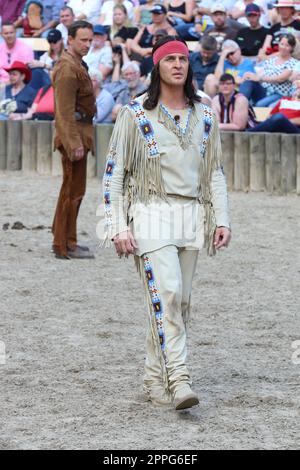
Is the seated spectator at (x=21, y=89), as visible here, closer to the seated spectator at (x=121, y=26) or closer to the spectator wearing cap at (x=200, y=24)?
the seated spectator at (x=121, y=26)

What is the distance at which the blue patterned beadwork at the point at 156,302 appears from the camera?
5938 mm

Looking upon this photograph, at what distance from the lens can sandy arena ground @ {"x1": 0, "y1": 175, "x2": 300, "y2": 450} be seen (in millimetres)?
5613

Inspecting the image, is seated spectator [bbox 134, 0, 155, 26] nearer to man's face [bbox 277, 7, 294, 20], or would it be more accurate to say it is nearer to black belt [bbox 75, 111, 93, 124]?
man's face [bbox 277, 7, 294, 20]

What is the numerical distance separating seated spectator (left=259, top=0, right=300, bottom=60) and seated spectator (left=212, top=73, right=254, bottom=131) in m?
1.37

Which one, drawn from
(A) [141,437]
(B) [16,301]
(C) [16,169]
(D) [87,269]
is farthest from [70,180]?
(C) [16,169]

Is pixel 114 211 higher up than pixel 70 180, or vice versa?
pixel 114 211

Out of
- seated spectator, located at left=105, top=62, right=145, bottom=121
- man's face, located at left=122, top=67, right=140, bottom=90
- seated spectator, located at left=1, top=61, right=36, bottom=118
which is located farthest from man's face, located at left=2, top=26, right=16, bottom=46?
man's face, located at left=122, top=67, right=140, bottom=90

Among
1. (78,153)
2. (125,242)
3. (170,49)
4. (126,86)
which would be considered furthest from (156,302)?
(126,86)

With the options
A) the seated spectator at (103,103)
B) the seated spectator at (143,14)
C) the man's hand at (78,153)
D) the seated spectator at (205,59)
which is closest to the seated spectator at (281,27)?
the seated spectator at (205,59)

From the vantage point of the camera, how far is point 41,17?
775 inches

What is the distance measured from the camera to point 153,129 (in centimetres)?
594

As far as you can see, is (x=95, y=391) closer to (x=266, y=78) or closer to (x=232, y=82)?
(x=232, y=82)

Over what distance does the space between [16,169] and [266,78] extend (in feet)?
11.5
